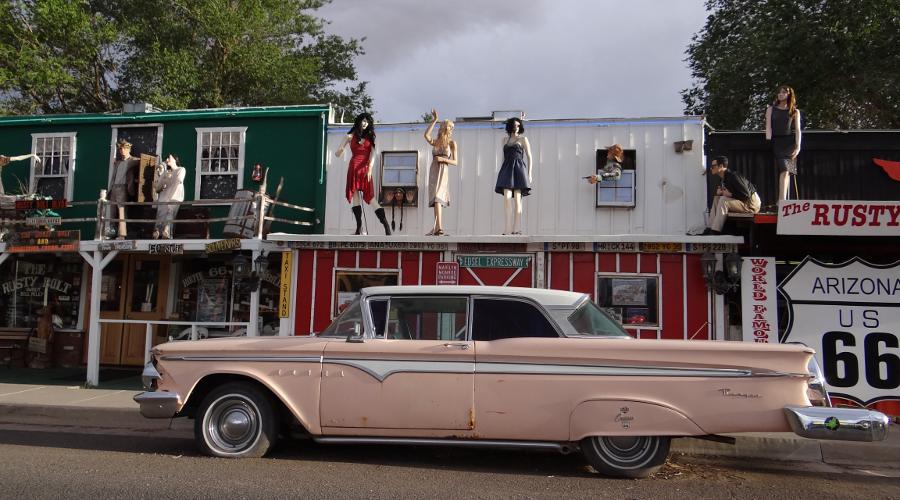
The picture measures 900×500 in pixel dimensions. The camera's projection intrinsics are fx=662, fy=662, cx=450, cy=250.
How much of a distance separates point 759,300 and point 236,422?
6.75 metres

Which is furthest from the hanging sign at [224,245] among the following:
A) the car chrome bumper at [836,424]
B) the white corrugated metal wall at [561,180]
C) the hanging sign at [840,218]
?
the car chrome bumper at [836,424]

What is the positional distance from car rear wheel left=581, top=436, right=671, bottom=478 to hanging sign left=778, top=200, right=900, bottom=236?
4198 millimetres

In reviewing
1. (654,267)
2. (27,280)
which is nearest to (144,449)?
(654,267)

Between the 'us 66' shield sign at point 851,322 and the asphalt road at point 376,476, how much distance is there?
261cm

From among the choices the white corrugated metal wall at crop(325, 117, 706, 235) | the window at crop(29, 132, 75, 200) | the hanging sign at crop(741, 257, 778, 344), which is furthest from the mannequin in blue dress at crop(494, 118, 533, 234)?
the window at crop(29, 132, 75, 200)

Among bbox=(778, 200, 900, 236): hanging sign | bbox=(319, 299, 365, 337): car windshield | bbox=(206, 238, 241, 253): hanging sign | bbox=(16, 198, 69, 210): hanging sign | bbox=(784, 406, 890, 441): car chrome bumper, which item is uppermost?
bbox=(16, 198, 69, 210): hanging sign

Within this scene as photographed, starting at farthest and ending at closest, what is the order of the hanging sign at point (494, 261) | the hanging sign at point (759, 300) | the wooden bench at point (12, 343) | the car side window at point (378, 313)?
1. the wooden bench at point (12, 343)
2. the hanging sign at point (494, 261)
3. the hanging sign at point (759, 300)
4. the car side window at point (378, 313)

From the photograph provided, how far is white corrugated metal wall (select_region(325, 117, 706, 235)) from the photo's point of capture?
10805 mm

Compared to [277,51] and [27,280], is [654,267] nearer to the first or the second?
[27,280]

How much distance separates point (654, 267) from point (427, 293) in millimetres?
4660

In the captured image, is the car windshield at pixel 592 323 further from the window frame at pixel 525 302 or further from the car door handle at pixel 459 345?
the car door handle at pixel 459 345

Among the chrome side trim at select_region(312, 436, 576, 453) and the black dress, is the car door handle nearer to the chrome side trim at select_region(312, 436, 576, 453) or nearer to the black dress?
the chrome side trim at select_region(312, 436, 576, 453)

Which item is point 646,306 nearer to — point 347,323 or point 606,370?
point 606,370

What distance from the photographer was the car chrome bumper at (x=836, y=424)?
4.73 metres
